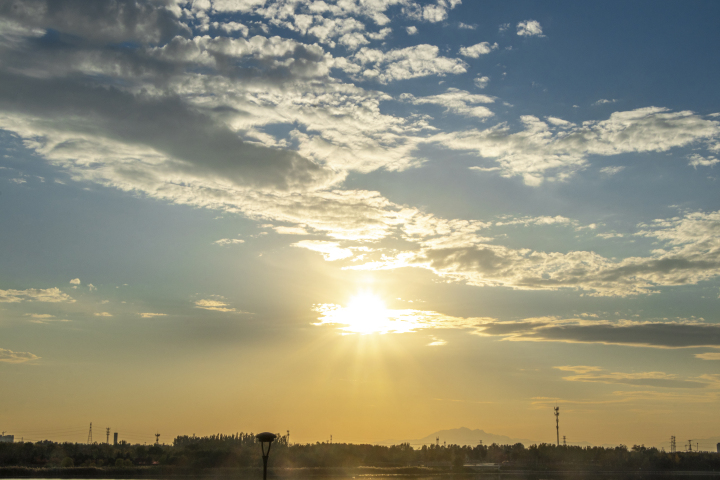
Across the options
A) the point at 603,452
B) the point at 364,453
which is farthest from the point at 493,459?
the point at 364,453

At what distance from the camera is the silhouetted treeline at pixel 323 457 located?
129 metres

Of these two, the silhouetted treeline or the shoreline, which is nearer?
the shoreline

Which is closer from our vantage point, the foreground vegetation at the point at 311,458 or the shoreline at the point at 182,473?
the shoreline at the point at 182,473

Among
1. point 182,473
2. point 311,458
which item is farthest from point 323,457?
point 182,473

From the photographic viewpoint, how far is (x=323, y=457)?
510 ft

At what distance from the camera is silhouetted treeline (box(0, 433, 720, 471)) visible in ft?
422

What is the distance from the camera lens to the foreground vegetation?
416 feet

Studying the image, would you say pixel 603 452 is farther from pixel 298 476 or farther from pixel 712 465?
pixel 298 476

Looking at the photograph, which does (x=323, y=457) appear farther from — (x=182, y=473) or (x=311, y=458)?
(x=182, y=473)

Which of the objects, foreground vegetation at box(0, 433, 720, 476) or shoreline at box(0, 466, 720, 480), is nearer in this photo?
shoreline at box(0, 466, 720, 480)

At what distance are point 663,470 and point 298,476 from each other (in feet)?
333

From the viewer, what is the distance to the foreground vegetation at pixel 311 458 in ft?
416

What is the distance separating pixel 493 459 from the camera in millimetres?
199625

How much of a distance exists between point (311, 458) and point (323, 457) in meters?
4.85
